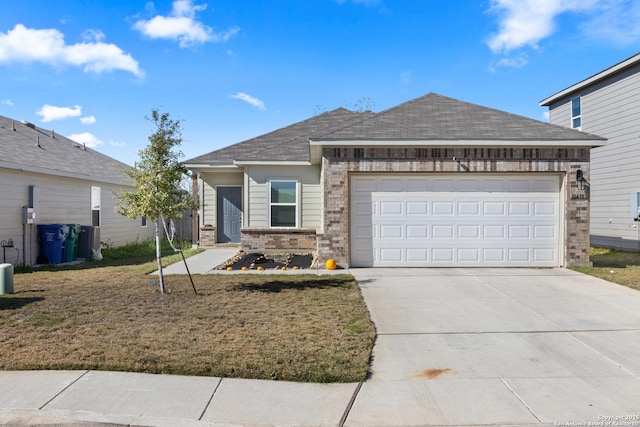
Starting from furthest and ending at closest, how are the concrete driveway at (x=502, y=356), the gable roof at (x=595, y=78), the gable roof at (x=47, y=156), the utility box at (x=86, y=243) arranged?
the gable roof at (x=595, y=78) < the utility box at (x=86, y=243) < the gable roof at (x=47, y=156) < the concrete driveway at (x=502, y=356)

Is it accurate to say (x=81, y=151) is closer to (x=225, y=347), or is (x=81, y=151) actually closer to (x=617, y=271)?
(x=225, y=347)

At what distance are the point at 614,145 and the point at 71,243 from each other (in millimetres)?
19422

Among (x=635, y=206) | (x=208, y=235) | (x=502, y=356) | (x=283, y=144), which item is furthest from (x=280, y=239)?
(x=635, y=206)

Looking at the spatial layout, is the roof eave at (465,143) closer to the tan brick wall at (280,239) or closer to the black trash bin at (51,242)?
the tan brick wall at (280,239)

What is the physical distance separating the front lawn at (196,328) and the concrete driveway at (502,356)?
46cm

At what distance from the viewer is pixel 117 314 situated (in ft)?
21.4

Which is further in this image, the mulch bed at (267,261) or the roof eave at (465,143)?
the mulch bed at (267,261)

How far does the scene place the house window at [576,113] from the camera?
59.7 ft

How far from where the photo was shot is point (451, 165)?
10.9m

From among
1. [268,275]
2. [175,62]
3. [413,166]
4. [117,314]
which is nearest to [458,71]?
[413,166]

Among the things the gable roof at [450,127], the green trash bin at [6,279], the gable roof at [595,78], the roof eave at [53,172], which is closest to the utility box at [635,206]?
the gable roof at [595,78]

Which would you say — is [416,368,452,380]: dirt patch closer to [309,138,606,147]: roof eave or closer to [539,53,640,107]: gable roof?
[309,138,606,147]: roof eave

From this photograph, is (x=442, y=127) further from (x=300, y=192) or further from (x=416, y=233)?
(x=300, y=192)

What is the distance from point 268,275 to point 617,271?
8514mm
